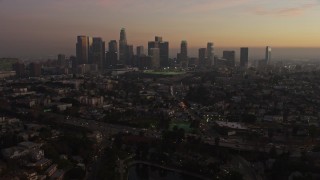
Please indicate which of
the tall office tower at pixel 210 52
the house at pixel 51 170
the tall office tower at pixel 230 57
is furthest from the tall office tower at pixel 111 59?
the house at pixel 51 170

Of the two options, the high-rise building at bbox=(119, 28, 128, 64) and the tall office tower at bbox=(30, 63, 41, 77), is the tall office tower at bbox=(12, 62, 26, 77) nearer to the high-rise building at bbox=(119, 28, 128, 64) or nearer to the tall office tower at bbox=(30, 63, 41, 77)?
the tall office tower at bbox=(30, 63, 41, 77)

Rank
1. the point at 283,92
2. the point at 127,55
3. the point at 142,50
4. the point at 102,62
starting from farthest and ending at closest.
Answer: the point at 142,50 < the point at 127,55 < the point at 102,62 < the point at 283,92

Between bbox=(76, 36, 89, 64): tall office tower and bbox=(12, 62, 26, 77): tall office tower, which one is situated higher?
bbox=(76, 36, 89, 64): tall office tower

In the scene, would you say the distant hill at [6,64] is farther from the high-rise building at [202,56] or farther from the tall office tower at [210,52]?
the tall office tower at [210,52]

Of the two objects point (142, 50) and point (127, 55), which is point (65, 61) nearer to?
point (127, 55)

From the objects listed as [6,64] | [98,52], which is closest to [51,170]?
[6,64]

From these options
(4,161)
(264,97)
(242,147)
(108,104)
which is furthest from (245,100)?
(4,161)

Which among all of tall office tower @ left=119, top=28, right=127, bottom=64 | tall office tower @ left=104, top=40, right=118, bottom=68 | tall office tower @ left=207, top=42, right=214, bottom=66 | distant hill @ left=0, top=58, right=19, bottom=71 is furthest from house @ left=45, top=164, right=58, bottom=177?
tall office tower @ left=207, top=42, right=214, bottom=66
